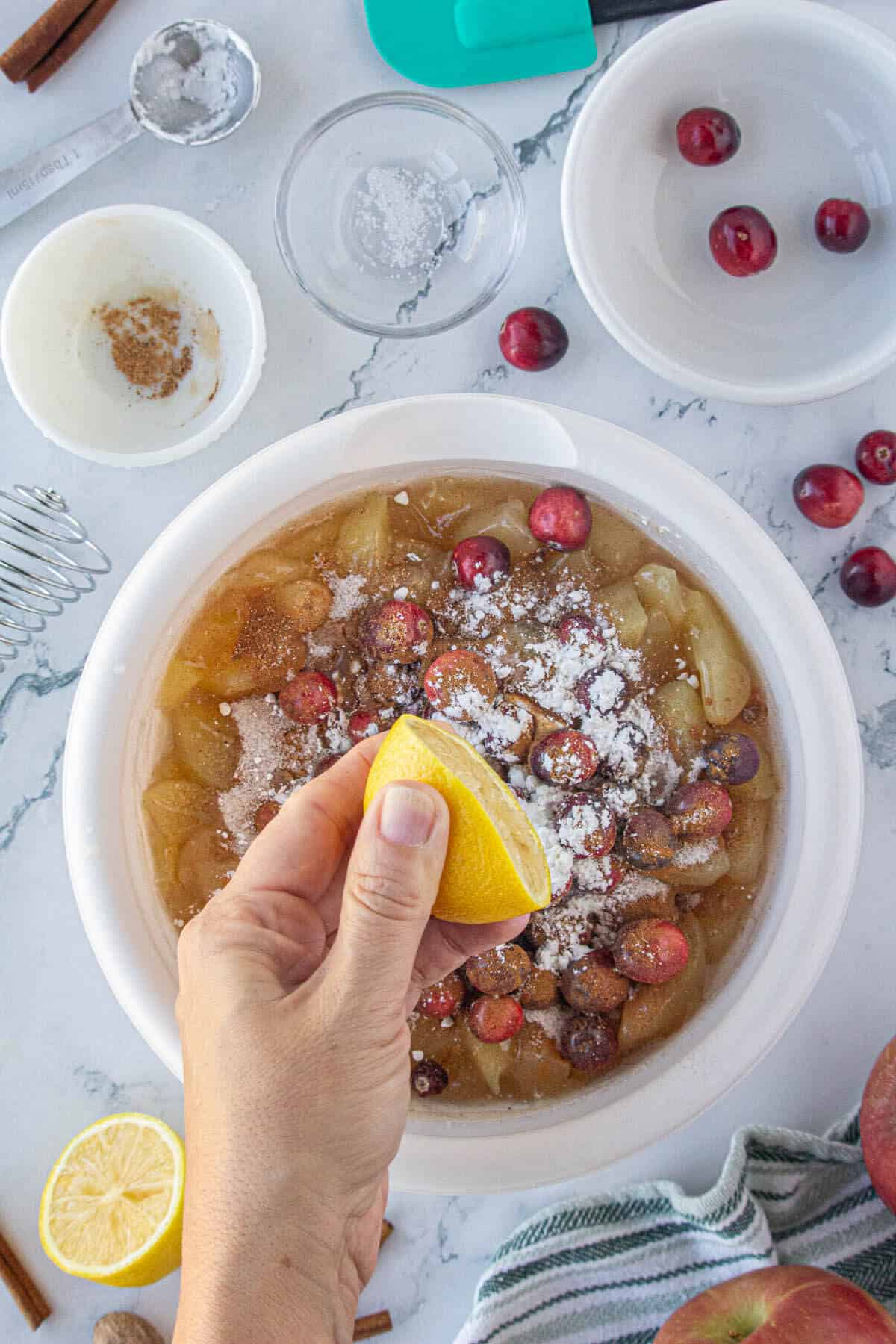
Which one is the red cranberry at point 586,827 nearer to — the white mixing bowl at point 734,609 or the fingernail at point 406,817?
the white mixing bowl at point 734,609

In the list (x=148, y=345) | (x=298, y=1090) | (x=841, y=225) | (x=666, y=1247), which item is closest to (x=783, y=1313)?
(x=666, y=1247)

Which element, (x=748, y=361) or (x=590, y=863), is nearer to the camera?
(x=590, y=863)

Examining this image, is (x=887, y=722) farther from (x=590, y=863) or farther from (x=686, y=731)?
(x=590, y=863)

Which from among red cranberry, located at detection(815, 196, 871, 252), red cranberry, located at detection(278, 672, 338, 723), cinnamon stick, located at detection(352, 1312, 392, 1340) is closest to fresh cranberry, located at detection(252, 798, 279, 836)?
red cranberry, located at detection(278, 672, 338, 723)

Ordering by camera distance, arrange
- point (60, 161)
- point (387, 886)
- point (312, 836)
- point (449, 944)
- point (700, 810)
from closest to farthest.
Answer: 1. point (387, 886)
2. point (312, 836)
3. point (449, 944)
4. point (700, 810)
5. point (60, 161)

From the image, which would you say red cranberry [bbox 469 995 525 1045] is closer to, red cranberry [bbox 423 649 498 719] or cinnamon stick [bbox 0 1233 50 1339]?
red cranberry [bbox 423 649 498 719]

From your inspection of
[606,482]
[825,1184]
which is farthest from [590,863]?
[825,1184]

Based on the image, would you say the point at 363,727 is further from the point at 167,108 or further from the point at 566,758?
the point at 167,108
